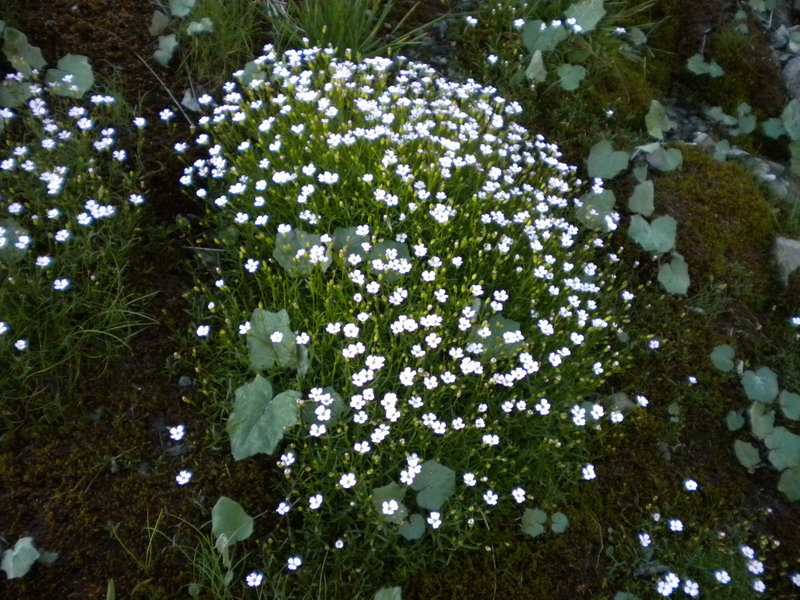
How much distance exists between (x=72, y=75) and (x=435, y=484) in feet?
9.96

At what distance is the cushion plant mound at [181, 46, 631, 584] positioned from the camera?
2.75 m

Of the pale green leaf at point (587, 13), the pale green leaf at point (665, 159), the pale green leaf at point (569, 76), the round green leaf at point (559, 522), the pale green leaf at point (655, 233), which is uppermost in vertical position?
the pale green leaf at point (587, 13)

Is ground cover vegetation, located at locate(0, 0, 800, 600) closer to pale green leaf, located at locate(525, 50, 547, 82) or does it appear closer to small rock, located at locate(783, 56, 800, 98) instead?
pale green leaf, located at locate(525, 50, 547, 82)

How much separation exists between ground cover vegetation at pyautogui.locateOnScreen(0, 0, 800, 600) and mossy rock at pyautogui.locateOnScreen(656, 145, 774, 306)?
0.02 metres

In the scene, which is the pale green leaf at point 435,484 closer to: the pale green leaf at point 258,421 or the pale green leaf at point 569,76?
the pale green leaf at point 258,421

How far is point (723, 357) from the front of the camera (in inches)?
139

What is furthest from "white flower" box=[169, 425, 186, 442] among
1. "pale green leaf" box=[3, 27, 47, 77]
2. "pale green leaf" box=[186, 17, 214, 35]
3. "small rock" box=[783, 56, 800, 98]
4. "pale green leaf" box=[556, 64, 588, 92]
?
"small rock" box=[783, 56, 800, 98]

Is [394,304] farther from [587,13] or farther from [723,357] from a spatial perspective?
[587,13]

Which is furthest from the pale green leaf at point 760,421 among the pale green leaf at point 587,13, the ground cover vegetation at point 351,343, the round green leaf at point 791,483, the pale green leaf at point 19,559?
the pale green leaf at point 19,559

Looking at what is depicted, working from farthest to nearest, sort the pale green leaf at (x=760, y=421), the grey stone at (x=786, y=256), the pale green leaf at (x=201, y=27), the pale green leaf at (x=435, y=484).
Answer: the grey stone at (x=786, y=256), the pale green leaf at (x=201, y=27), the pale green leaf at (x=760, y=421), the pale green leaf at (x=435, y=484)

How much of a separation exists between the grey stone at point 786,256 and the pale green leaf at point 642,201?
36.8 inches

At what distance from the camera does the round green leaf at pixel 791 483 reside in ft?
10.5

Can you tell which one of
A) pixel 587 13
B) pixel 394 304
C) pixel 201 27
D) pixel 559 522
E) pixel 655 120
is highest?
pixel 587 13

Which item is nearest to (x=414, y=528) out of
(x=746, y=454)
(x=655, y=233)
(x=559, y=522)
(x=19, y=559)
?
(x=559, y=522)
